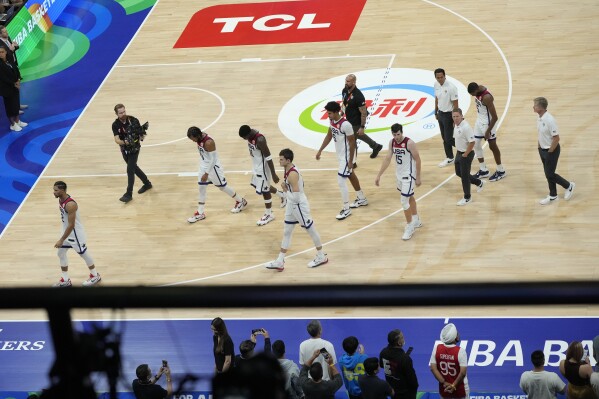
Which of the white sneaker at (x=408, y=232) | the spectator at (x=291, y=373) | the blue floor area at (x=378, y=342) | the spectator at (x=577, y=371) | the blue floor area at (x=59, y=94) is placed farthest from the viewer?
the blue floor area at (x=59, y=94)

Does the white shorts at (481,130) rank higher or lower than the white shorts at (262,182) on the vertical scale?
A: higher

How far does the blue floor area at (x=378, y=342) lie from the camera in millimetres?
11523

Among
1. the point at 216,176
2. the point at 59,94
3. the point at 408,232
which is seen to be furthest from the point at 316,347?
the point at 59,94

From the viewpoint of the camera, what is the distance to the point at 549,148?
1420 centimetres

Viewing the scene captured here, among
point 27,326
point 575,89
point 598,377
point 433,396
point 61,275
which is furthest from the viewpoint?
point 575,89

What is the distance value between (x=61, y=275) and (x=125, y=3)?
36.7 feet

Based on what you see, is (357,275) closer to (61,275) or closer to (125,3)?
(61,275)

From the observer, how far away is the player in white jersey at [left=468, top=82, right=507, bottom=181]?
14820 millimetres

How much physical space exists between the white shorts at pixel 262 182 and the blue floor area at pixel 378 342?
252 cm

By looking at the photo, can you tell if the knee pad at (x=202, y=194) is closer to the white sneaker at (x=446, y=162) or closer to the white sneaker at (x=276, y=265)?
the white sneaker at (x=276, y=265)

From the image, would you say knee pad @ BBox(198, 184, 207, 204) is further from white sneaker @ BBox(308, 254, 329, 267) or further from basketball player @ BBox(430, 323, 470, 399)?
basketball player @ BBox(430, 323, 470, 399)

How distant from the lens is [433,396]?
10781mm

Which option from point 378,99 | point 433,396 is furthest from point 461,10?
point 433,396

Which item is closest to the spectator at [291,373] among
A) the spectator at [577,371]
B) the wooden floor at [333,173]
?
the spectator at [577,371]
